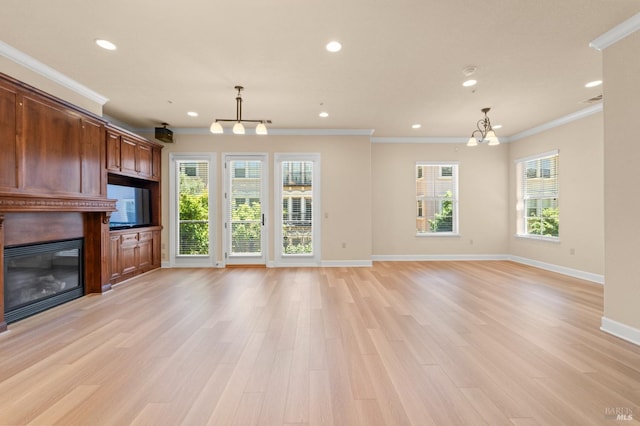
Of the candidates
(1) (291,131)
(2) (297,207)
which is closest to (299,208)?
(2) (297,207)

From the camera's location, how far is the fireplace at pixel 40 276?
2.87 meters

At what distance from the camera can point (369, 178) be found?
19.3ft

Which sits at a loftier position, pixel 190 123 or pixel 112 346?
pixel 190 123

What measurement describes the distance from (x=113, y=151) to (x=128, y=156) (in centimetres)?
39

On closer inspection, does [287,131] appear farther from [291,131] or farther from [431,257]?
[431,257]

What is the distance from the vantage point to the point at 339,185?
5863mm

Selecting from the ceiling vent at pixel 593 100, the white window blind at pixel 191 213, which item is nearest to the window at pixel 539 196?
the ceiling vent at pixel 593 100

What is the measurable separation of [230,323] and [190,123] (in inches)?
169

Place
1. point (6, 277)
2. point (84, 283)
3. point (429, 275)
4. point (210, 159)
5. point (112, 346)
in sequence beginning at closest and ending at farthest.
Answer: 1. point (112, 346)
2. point (6, 277)
3. point (84, 283)
4. point (429, 275)
5. point (210, 159)

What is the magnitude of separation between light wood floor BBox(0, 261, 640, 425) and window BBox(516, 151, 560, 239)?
2295 millimetres

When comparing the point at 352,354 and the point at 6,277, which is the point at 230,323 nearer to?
the point at 352,354

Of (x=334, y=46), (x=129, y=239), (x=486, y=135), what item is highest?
(x=334, y=46)

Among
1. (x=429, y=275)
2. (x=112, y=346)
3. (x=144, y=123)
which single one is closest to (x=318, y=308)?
(x=112, y=346)

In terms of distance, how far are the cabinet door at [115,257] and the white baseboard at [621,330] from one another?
6.42 metres
